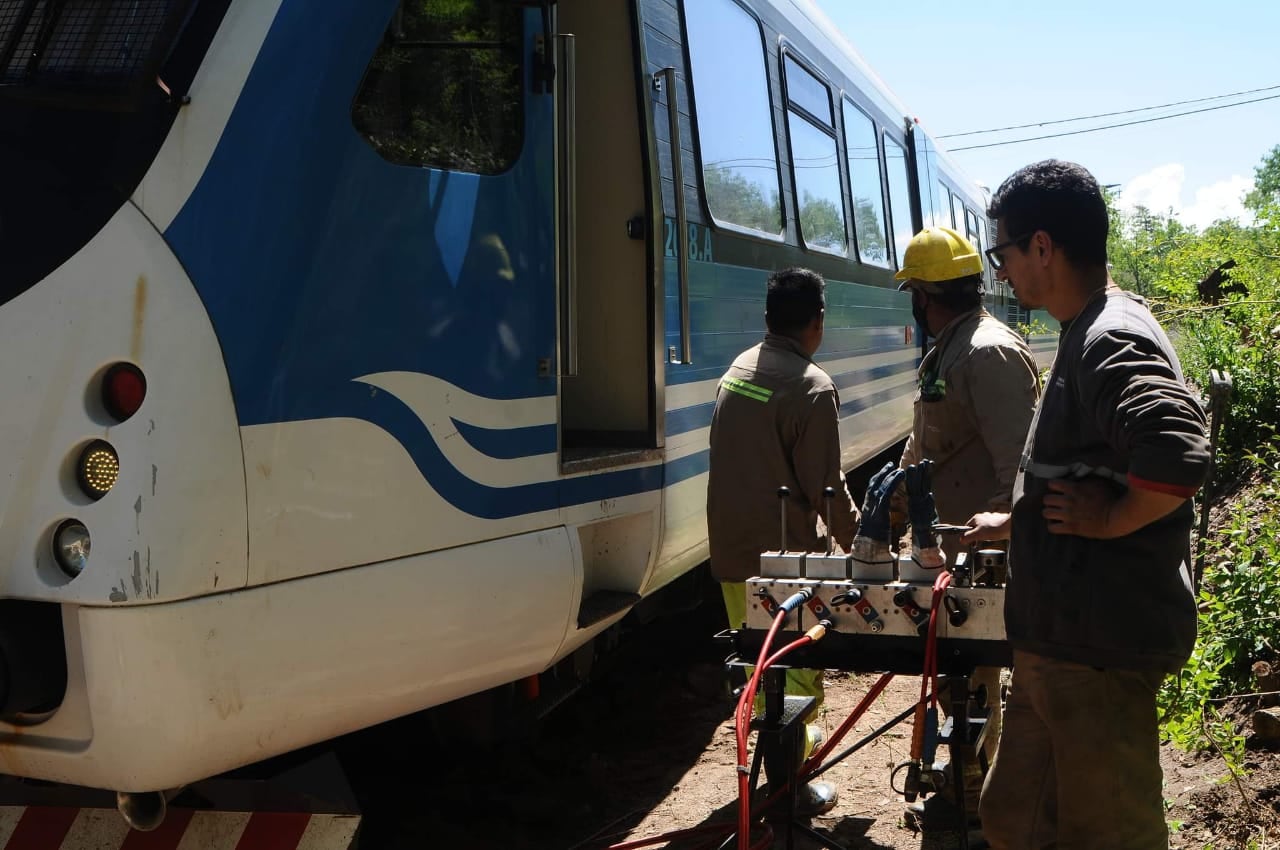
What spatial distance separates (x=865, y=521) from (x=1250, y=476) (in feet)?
18.4

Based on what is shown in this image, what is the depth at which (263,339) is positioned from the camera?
3.16 m

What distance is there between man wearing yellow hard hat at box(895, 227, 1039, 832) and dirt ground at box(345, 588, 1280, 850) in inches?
21.7

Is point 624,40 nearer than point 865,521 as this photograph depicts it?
No

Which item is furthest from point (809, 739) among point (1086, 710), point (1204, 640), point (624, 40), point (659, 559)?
point (624, 40)

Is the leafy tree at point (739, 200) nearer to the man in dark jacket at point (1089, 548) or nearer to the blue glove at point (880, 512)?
the blue glove at point (880, 512)

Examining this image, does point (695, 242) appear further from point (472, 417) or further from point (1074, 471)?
point (1074, 471)

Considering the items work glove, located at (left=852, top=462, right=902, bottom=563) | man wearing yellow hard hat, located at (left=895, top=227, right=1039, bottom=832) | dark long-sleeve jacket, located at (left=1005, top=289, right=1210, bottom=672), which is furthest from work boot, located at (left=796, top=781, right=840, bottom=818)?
dark long-sleeve jacket, located at (left=1005, top=289, right=1210, bottom=672)

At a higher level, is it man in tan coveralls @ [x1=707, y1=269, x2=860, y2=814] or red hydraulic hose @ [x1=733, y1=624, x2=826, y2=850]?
man in tan coveralls @ [x1=707, y1=269, x2=860, y2=814]

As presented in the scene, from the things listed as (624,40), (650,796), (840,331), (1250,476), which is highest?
(624,40)

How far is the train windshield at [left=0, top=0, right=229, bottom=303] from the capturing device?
3.17 metres

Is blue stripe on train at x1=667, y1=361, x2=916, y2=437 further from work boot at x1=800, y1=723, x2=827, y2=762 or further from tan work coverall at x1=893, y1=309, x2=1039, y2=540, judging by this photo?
work boot at x1=800, y1=723, x2=827, y2=762

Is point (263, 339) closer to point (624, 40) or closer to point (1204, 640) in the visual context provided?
point (624, 40)

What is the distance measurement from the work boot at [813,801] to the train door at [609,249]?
1.36 meters

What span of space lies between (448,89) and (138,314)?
1.17m
